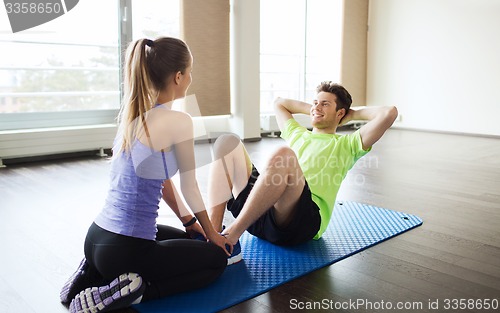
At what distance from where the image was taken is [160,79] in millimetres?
1441

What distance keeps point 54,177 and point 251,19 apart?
2891 millimetres

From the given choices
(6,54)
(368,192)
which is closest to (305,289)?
(368,192)

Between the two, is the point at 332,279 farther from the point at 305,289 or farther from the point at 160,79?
the point at 160,79

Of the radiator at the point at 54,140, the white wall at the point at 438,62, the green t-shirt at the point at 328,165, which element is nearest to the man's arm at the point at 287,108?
the green t-shirt at the point at 328,165

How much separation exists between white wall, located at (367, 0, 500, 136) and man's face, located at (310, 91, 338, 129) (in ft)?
16.2

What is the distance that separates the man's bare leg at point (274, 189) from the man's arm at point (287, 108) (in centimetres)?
63

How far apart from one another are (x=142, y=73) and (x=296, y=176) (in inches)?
26.3

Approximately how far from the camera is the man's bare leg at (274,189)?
1.72m

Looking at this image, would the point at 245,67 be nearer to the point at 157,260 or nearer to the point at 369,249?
the point at 369,249

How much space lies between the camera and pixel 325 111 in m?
2.13

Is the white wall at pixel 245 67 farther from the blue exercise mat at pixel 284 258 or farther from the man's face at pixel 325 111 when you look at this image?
the man's face at pixel 325 111

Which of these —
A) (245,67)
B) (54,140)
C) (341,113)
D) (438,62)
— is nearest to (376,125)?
(341,113)

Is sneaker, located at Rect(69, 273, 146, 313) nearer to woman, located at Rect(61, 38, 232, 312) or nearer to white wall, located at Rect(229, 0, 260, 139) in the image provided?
woman, located at Rect(61, 38, 232, 312)

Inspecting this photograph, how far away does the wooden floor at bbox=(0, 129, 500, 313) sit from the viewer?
5.27 ft
